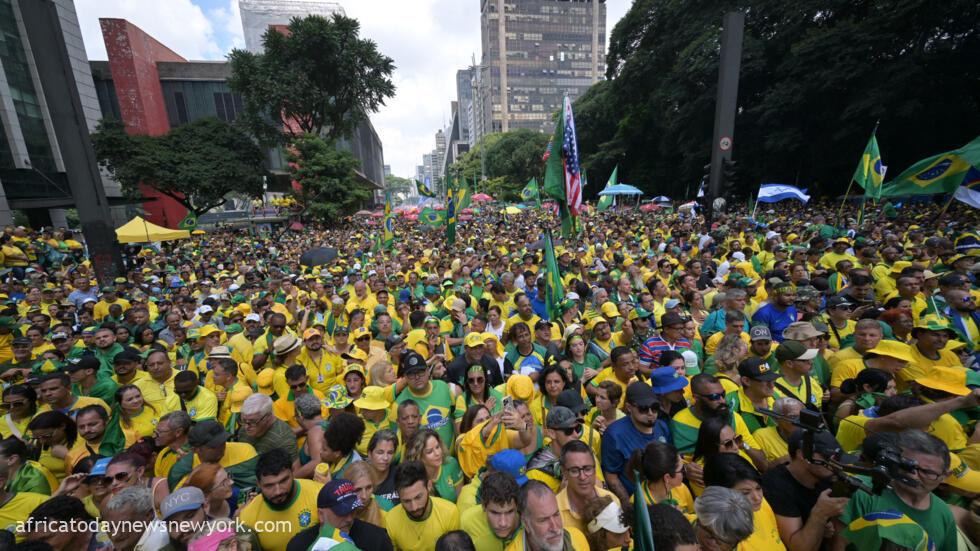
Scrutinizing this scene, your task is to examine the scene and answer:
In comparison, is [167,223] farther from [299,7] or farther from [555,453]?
[299,7]

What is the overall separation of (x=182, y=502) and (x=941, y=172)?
1431 centimetres

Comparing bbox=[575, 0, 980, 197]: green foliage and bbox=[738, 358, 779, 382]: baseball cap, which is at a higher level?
bbox=[575, 0, 980, 197]: green foliage

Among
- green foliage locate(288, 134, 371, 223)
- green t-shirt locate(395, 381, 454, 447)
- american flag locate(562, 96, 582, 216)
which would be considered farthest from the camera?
green foliage locate(288, 134, 371, 223)

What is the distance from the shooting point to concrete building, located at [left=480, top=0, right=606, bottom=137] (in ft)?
322

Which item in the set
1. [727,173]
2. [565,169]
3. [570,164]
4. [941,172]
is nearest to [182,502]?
[565,169]

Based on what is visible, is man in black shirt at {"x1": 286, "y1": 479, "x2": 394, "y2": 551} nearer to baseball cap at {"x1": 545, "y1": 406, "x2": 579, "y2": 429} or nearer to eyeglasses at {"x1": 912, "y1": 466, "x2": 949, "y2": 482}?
baseball cap at {"x1": 545, "y1": 406, "x2": 579, "y2": 429}

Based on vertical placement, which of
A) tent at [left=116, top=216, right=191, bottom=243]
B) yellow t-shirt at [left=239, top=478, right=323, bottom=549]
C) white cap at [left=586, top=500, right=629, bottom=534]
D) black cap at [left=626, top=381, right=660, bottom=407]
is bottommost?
yellow t-shirt at [left=239, top=478, right=323, bottom=549]

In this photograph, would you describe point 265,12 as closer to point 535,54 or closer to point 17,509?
point 535,54

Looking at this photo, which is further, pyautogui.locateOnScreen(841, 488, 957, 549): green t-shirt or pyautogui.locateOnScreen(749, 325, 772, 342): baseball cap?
pyautogui.locateOnScreen(749, 325, 772, 342): baseball cap

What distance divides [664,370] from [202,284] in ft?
36.9

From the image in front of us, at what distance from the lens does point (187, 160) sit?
101ft

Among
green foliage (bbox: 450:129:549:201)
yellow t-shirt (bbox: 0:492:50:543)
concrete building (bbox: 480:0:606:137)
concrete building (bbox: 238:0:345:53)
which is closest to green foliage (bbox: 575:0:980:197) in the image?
green foliage (bbox: 450:129:549:201)

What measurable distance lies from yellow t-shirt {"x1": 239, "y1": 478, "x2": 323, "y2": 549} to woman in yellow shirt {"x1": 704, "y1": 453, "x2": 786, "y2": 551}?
2625 mm

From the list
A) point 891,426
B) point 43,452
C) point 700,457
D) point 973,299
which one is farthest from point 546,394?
point 973,299
